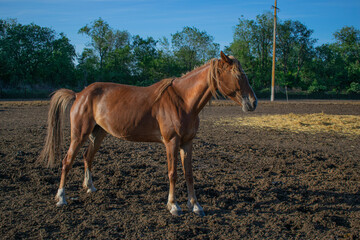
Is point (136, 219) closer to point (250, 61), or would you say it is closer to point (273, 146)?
point (273, 146)

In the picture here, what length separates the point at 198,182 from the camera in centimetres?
509

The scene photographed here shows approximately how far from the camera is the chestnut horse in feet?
12.4

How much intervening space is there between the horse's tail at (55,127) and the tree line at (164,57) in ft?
109

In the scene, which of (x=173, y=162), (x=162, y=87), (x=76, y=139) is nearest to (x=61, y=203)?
(x=76, y=139)

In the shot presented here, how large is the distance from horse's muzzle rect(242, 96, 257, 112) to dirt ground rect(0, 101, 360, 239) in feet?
4.97

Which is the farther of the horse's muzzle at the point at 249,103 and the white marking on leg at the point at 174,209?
the white marking on leg at the point at 174,209

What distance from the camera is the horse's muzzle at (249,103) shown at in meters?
3.66

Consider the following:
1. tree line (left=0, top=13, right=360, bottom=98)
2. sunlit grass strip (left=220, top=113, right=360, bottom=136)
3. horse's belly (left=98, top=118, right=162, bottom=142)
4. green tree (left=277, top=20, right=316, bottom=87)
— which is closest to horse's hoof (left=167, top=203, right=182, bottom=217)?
horse's belly (left=98, top=118, right=162, bottom=142)

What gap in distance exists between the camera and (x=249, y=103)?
12.1ft

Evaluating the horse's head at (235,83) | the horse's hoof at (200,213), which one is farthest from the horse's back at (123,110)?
the horse's hoof at (200,213)

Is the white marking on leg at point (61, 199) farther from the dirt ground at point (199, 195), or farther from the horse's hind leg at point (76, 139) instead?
the horse's hind leg at point (76, 139)

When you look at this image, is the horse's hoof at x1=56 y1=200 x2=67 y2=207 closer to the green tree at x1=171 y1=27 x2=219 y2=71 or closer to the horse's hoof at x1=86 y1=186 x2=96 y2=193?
the horse's hoof at x1=86 y1=186 x2=96 y2=193

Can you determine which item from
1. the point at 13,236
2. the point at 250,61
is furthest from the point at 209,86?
the point at 250,61

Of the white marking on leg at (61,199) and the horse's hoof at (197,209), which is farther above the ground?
the white marking on leg at (61,199)
